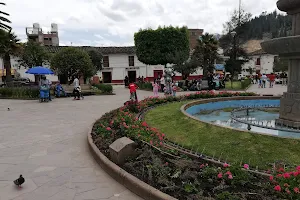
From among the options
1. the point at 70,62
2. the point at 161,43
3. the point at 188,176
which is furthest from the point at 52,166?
the point at 161,43

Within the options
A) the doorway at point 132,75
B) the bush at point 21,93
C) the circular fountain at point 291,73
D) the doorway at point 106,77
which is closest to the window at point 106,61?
the doorway at point 106,77

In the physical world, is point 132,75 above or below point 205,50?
below

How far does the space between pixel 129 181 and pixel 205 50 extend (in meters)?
24.7

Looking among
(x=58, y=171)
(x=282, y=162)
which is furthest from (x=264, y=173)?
(x=58, y=171)

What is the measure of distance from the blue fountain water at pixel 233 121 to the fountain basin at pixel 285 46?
6.39ft

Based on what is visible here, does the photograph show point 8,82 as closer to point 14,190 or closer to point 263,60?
point 14,190

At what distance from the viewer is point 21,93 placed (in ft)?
58.0

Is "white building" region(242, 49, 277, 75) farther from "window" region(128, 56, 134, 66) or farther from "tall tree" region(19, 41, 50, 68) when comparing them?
"tall tree" region(19, 41, 50, 68)

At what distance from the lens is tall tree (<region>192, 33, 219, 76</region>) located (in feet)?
87.1

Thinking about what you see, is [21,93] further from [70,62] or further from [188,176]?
[188,176]

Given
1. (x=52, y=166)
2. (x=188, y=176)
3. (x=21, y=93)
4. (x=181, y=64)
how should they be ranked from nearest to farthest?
(x=188, y=176)
(x=52, y=166)
(x=21, y=93)
(x=181, y=64)

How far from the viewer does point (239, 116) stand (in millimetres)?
8461

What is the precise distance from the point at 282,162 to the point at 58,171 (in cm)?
390

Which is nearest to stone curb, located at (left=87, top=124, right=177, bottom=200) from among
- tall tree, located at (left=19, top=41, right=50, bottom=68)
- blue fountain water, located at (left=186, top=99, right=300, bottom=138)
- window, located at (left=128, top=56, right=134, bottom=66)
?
blue fountain water, located at (left=186, top=99, right=300, bottom=138)
